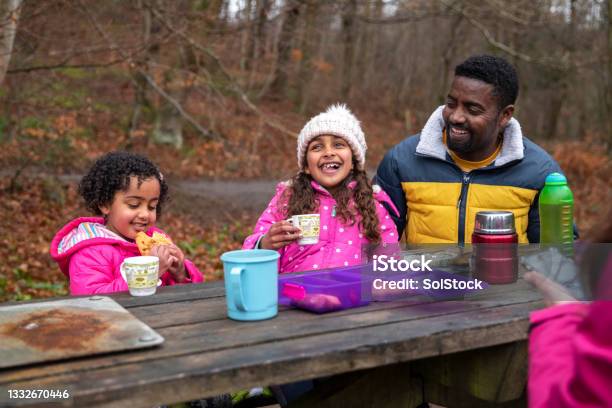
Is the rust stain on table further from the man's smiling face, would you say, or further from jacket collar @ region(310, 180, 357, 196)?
the man's smiling face

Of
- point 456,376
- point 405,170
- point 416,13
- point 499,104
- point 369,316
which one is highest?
point 416,13

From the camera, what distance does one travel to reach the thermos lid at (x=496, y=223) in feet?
8.45

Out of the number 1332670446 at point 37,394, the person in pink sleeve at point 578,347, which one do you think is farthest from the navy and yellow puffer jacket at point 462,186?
the number 1332670446 at point 37,394

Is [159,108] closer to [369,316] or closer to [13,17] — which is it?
[13,17]

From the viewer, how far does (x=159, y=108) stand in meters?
14.4

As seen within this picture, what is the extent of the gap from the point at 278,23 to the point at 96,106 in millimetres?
3843

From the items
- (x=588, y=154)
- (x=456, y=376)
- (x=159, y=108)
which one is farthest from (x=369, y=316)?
(x=588, y=154)

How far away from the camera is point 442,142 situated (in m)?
3.88

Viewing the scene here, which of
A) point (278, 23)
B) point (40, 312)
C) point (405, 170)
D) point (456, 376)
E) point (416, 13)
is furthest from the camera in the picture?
point (416, 13)

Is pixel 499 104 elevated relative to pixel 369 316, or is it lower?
elevated

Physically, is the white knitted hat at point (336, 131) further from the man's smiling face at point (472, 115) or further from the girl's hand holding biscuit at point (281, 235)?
the girl's hand holding biscuit at point (281, 235)

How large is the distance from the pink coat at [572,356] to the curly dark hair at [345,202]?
1746 millimetres

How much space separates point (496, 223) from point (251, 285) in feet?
3.00

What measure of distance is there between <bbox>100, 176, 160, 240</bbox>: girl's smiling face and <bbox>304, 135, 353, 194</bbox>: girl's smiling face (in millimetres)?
766
